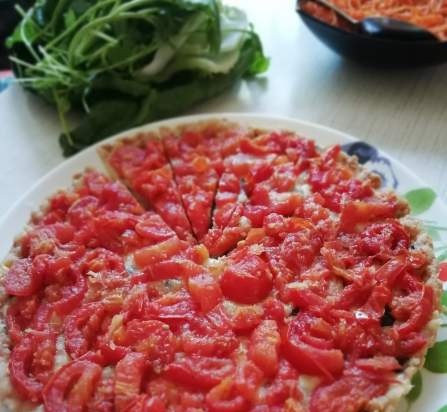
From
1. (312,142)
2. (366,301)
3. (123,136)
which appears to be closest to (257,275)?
(366,301)

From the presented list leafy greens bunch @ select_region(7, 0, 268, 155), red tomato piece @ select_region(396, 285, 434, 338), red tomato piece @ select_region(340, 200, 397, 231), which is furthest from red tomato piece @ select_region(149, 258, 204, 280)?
leafy greens bunch @ select_region(7, 0, 268, 155)

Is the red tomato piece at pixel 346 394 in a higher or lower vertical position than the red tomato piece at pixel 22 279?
higher

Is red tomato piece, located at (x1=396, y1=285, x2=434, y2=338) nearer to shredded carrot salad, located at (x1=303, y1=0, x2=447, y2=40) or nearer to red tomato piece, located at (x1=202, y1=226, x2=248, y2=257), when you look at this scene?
red tomato piece, located at (x1=202, y1=226, x2=248, y2=257)

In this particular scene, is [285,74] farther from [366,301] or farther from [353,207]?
[366,301]

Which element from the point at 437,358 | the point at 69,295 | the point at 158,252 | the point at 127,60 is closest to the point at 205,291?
the point at 158,252

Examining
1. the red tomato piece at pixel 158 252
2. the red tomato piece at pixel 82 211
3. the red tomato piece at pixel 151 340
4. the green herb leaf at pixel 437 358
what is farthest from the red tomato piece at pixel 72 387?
the green herb leaf at pixel 437 358

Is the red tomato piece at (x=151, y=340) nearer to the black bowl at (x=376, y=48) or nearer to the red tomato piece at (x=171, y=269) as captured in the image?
the red tomato piece at (x=171, y=269)

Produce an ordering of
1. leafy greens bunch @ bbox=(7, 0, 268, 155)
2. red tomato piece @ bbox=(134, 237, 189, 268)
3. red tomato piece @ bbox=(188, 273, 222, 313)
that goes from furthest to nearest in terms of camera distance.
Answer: leafy greens bunch @ bbox=(7, 0, 268, 155) → red tomato piece @ bbox=(134, 237, 189, 268) → red tomato piece @ bbox=(188, 273, 222, 313)
